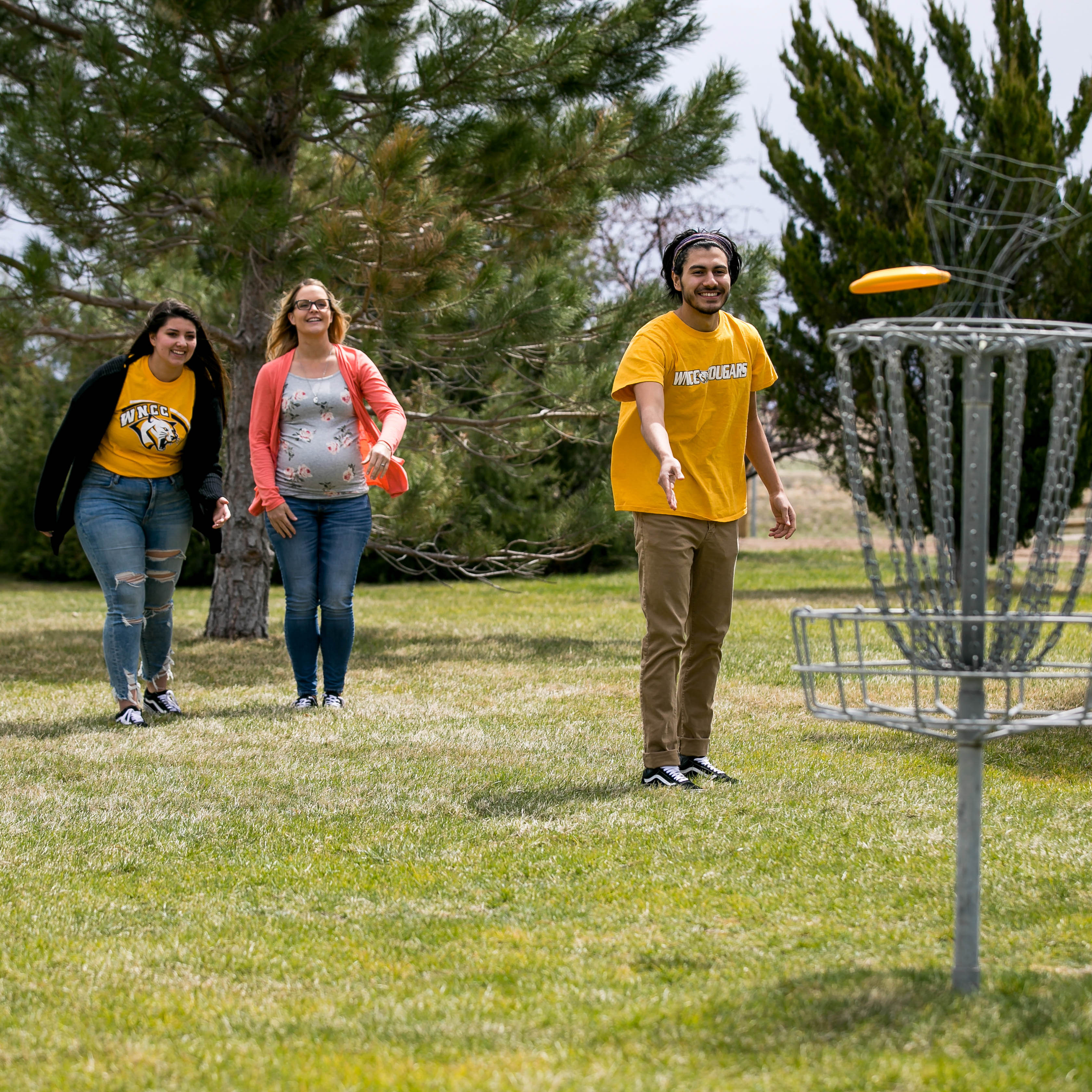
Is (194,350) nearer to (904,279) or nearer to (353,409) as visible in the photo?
(353,409)

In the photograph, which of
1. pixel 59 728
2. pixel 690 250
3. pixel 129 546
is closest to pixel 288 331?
pixel 129 546

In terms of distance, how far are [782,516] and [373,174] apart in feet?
12.3

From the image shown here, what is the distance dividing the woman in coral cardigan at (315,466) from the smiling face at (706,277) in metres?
1.82

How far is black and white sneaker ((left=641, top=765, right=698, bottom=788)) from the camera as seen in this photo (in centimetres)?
423

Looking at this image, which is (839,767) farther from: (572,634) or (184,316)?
(572,634)

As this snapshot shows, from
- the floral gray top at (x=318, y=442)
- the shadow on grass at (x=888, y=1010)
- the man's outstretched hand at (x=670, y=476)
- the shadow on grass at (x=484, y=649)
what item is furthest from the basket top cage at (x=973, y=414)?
the shadow on grass at (x=484, y=649)

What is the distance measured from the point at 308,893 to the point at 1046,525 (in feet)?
6.22

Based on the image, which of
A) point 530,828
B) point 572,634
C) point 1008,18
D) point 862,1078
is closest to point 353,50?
point 572,634

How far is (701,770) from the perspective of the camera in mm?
4469

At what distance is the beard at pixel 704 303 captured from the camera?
4.23 meters

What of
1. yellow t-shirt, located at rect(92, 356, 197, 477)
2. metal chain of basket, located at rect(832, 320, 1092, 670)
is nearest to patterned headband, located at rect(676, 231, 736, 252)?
metal chain of basket, located at rect(832, 320, 1092, 670)

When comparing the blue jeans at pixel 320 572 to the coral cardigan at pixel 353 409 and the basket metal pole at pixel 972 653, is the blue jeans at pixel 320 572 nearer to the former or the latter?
the coral cardigan at pixel 353 409

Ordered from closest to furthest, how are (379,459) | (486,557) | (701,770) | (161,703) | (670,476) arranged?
1. (670,476)
2. (701,770)
3. (379,459)
4. (161,703)
5. (486,557)

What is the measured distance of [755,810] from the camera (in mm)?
3916
